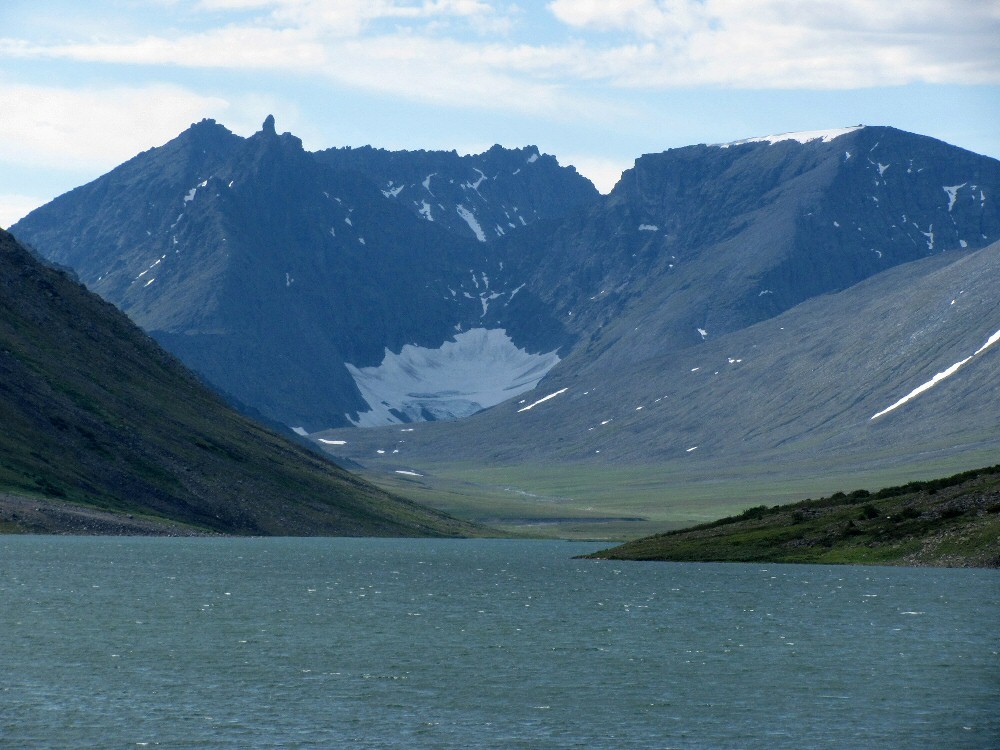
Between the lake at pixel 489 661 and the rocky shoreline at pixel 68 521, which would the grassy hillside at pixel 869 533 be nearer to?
the lake at pixel 489 661

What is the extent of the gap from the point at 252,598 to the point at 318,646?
2513 centimetres

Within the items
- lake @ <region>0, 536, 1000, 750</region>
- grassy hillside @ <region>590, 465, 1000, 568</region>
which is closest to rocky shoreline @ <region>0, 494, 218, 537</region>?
lake @ <region>0, 536, 1000, 750</region>

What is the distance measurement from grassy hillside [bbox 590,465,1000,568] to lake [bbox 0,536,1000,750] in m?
11.8

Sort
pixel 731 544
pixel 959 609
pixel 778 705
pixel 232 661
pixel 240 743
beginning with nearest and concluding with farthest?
pixel 240 743 → pixel 778 705 → pixel 232 661 → pixel 959 609 → pixel 731 544

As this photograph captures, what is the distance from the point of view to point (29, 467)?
186 m

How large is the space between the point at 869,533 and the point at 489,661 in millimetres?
81704

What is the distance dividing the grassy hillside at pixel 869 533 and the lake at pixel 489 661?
11.8 meters

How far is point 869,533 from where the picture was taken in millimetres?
137125

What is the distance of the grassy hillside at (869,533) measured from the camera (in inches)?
4978

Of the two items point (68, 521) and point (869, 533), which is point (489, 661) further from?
point (68, 521)

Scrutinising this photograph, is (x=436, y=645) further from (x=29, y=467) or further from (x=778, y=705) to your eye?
(x=29, y=467)

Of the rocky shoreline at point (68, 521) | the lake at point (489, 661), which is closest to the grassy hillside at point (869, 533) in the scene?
the lake at point (489, 661)

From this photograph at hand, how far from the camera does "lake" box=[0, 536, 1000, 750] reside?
4791 cm

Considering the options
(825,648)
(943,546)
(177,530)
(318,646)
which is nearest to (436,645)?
(318,646)
